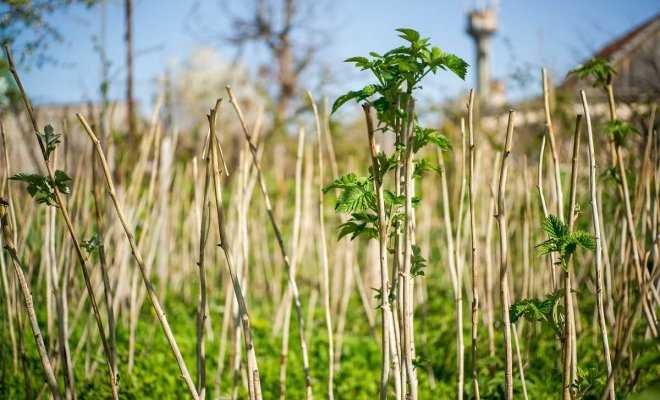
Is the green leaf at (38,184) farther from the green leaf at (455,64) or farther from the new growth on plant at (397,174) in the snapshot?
the green leaf at (455,64)

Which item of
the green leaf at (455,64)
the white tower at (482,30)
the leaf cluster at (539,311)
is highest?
the white tower at (482,30)

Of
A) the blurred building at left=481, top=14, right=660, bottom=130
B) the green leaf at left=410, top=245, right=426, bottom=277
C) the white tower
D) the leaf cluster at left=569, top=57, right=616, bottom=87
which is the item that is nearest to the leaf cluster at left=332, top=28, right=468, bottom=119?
the green leaf at left=410, top=245, right=426, bottom=277

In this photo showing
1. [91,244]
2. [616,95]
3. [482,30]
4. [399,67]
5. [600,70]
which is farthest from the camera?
[482,30]

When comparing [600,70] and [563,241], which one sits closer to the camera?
[563,241]

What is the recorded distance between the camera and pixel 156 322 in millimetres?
2523

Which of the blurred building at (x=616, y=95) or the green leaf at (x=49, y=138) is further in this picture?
the blurred building at (x=616, y=95)

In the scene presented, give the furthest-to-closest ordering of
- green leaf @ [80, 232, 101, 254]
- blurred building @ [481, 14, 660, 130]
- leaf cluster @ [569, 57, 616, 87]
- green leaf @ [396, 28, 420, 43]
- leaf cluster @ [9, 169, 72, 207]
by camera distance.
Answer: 1. blurred building @ [481, 14, 660, 130]
2. leaf cluster @ [569, 57, 616, 87]
3. green leaf @ [80, 232, 101, 254]
4. leaf cluster @ [9, 169, 72, 207]
5. green leaf @ [396, 28, 420, 43]

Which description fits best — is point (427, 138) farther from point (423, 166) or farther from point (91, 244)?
point (91, 244)

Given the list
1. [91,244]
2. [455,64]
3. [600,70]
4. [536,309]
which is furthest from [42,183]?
[600,70]

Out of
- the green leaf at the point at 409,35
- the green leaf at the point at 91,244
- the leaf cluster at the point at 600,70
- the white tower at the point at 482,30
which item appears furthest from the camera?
the white tower at the point at 482,30

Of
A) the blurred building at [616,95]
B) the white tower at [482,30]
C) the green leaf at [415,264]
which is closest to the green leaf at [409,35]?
the green leaf at [415,264]

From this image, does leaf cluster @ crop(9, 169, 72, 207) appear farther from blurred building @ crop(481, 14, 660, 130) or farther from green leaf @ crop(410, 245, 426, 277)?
blurred building @ crop(481, 14, 660, 130)

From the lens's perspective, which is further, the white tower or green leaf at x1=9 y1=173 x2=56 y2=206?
the white tower

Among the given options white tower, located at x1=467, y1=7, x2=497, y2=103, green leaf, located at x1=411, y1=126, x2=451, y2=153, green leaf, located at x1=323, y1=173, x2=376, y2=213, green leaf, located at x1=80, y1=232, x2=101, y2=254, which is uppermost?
white tower, located at x1=467, y1=7, x2=497, y2=103
